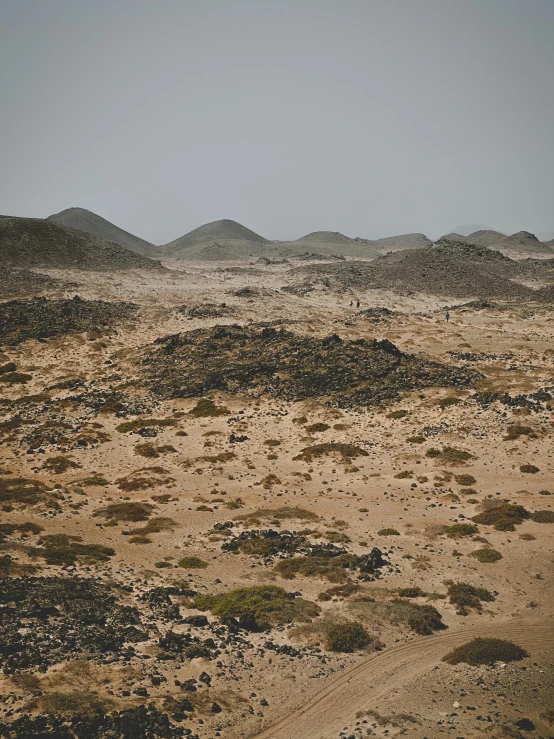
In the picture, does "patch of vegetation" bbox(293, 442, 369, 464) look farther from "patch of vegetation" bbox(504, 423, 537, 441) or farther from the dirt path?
A: the dirt path

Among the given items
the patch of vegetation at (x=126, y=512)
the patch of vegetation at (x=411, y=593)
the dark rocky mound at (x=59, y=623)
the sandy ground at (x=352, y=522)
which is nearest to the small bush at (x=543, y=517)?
the sandy ground at (x=352, y=522)

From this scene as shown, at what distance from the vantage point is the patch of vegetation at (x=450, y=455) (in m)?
43.3

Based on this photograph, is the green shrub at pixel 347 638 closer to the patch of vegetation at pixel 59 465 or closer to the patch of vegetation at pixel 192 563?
the patch of vegetation at pixel 192 563

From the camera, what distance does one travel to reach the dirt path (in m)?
16.2

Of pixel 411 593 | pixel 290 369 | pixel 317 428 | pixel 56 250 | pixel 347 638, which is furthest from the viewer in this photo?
pixel 56 250

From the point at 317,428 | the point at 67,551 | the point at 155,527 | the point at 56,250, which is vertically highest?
the point at 56,250

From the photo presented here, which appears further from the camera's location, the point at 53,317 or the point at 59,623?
the point at 53,317

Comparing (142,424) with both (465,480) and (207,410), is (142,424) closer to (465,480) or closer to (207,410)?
(207,410)

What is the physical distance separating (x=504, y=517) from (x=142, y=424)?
124 ft

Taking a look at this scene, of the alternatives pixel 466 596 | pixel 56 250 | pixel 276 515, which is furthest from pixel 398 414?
pixel 56 250

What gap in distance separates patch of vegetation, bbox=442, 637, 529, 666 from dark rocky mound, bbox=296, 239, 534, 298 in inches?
4423

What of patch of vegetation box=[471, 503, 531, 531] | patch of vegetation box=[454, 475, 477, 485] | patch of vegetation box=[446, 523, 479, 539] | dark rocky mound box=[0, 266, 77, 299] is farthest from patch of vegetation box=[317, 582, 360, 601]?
dark rocky mound box=[0, 266, 77, 299]

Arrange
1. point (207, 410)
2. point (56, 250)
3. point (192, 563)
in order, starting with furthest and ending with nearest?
point (56, 250) → point (207, 410) → point (192, 563)

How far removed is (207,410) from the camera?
58.0m
